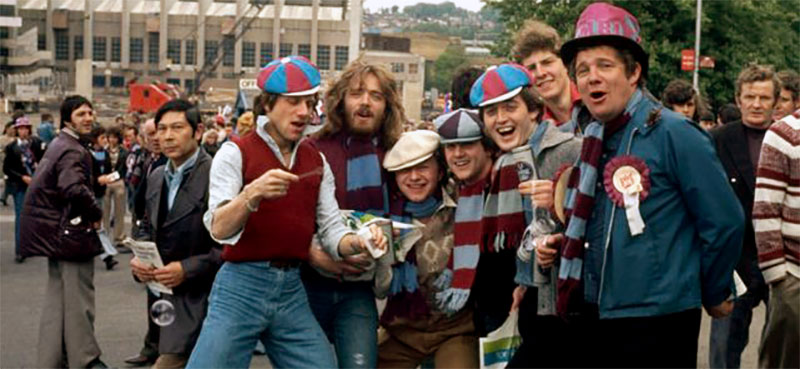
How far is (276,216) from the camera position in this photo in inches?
226

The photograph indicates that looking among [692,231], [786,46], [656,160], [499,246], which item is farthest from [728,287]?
[786,46]

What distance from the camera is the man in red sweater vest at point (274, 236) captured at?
5695 millimetres

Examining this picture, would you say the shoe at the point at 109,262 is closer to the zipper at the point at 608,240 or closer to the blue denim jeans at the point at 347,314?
Answer: the blue denim jeans at the point at 347,314

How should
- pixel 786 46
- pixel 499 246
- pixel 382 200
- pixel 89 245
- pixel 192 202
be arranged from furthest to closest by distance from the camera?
pixel 786 46 → pixel 89 245 → pixel 192 202 → pixel 382 200 → pixel 499 246

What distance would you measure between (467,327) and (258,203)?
4.34 ft

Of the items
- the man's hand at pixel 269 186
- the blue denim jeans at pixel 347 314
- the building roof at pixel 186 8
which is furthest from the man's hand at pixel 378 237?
the building roof at pixel 186 8

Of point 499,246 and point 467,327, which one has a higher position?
point 499,246

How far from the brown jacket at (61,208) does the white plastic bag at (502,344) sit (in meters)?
4.01

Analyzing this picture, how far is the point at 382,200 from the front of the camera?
629cm

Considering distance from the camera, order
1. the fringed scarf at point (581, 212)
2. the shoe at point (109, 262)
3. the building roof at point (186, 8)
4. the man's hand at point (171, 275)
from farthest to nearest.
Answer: the building roof at point (186, 8), the shoe at point (109, 262), the man's hand at point (171, 275), the fringed scarf at point (581, 212)

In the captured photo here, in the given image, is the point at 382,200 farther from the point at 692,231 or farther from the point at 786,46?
the point at 786,46

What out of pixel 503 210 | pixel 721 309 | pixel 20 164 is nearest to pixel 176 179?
pixel 503 210

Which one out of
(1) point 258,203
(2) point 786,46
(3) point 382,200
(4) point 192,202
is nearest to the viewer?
(1) point 258,203

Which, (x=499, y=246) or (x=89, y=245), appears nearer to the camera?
(x=499, y=246)
